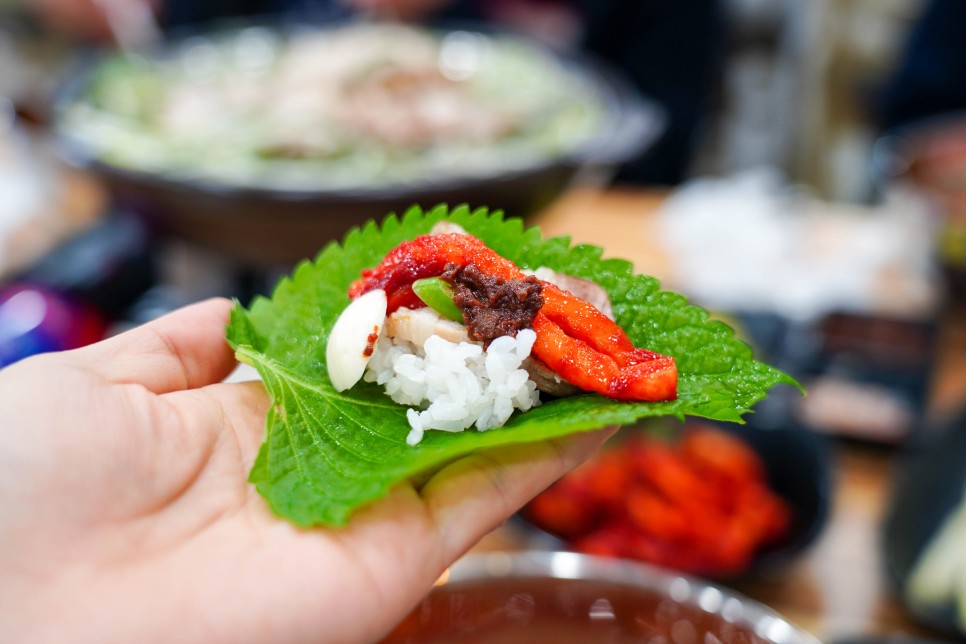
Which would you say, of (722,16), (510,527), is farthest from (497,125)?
(722,16)

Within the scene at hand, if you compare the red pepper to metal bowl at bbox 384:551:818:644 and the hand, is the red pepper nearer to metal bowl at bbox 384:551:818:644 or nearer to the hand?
the hand

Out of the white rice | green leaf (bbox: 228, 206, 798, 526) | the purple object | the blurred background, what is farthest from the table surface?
the purple object

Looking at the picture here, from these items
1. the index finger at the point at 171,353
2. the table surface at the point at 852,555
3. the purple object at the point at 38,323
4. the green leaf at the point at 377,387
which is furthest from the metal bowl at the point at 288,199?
the index finger at the point at 171,353

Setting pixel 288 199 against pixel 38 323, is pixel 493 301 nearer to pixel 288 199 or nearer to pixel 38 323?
pixel 288 199

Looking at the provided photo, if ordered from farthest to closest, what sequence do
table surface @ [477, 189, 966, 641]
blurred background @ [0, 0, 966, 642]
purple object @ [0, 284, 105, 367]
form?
purple object @ [0, 284, 105, 367] < blurred background @ [0, 0, 966, 642] < table surface @ [477, 189, 966, 641]

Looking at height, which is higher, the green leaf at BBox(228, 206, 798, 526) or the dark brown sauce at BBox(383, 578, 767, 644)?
the green leaf at BBox(228, 206, 798, 526)

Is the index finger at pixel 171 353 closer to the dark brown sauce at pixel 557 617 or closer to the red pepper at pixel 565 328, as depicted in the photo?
the red pepper at pixel 565 328

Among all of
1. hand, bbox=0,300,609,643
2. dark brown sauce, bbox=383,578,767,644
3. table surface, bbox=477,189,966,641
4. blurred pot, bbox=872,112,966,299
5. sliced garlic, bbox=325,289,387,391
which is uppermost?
sliced garlic, bbox=325,289,387,391

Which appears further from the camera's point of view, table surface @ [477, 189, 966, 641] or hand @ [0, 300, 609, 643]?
table surface @ [477, 189, 966, 641]
